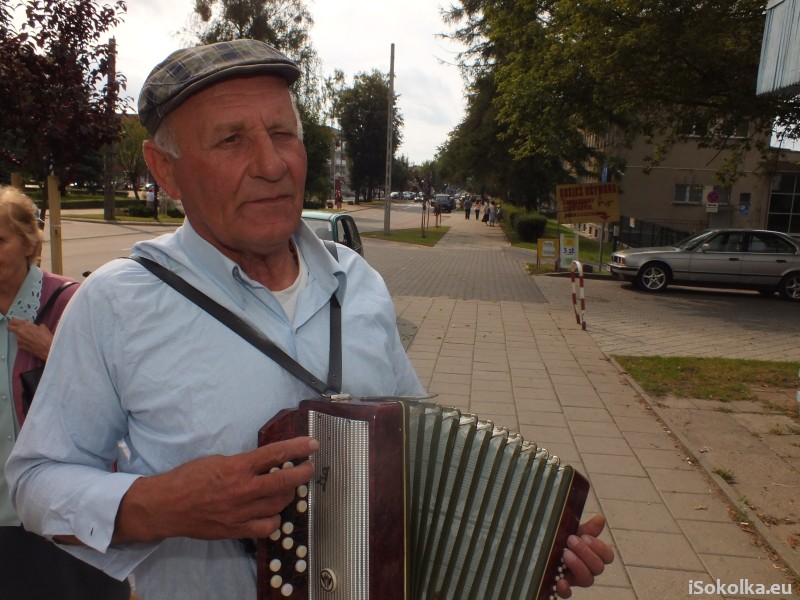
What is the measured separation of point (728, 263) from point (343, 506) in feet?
53.8

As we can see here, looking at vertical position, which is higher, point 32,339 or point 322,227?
point 322,227

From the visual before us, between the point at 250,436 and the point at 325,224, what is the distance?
8867mm

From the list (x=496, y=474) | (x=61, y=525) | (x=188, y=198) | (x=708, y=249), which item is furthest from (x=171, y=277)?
(x=708, y=249)

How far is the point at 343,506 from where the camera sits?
1.29m

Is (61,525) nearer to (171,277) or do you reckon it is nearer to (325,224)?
(171,277)

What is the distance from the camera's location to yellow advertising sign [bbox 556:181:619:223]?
17.0 meters

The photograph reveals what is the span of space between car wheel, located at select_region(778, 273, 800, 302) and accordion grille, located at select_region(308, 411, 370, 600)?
16939 mm

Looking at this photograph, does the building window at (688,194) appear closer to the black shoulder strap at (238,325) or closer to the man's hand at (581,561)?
the man's hand at (581,561)

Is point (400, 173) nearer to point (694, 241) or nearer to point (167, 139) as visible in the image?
point (694, 241)

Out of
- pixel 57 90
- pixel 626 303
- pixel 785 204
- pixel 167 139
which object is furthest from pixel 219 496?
pixel 785 204

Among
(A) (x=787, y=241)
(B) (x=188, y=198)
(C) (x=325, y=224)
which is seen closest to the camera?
(B) (x=188, y=198)

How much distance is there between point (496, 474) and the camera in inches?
59.9

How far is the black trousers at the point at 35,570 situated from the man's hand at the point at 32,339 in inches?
23.0

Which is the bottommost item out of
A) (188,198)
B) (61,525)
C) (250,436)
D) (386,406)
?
(61,525)
